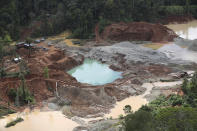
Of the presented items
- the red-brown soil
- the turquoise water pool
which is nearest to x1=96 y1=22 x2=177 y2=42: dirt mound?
the turquoise water pool

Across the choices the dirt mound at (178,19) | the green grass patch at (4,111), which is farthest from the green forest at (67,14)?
the green grass patch at (4,111)

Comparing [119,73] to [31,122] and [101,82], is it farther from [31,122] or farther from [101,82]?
[31,122]

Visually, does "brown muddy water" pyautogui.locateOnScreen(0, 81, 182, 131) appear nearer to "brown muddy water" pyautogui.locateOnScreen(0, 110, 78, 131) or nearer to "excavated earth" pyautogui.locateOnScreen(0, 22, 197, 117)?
"brown muddy water" pyautogui.locateOnScreen(0, 110, 78, 131)

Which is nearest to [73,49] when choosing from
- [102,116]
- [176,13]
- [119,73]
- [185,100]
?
[119,73]

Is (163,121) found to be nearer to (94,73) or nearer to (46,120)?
(46,120)

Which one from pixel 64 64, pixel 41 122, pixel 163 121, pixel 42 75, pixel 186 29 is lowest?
pixel 41 122

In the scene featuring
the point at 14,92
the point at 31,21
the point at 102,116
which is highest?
the point at 31,21

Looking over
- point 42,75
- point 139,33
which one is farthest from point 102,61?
point 42,75
